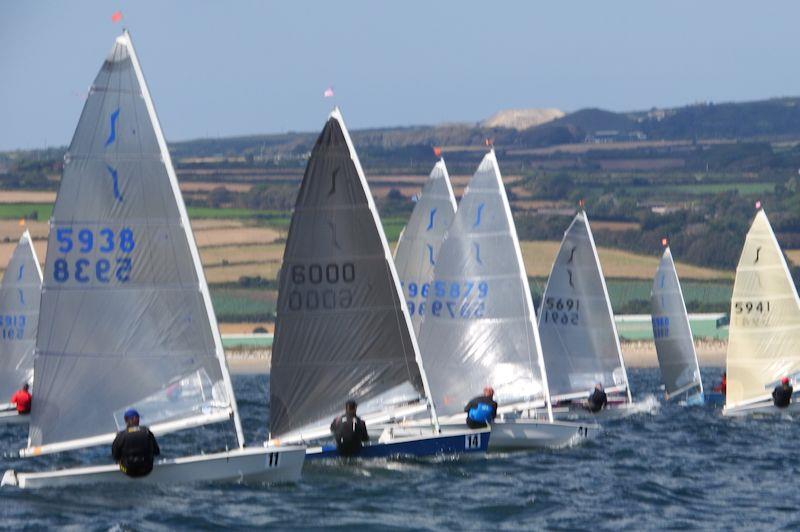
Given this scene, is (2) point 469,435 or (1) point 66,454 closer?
(2) point 469,435

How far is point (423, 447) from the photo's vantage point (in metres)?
29.1

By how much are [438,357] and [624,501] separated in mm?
8784

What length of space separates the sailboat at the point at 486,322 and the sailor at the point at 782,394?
28.9ft

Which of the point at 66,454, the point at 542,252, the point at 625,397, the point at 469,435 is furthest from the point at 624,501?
the point at 542,252

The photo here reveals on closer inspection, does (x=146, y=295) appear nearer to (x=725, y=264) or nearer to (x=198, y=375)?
(x=198, y=375)

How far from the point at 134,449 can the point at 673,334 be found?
97.7 feet

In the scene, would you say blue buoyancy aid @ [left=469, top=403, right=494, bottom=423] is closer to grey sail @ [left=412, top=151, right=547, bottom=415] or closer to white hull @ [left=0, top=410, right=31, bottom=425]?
grey sail @ [left=412, top=151, right=547, bottom=415]

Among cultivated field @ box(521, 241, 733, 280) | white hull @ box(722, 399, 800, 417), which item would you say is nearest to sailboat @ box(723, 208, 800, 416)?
white hull @ box(722, 399, 800, 417)

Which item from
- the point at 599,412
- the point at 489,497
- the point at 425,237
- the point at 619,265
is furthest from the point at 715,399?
the point at 619,265

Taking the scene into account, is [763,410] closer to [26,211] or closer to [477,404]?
[477,404]

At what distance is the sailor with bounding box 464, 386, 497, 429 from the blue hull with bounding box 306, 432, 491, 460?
628 millimetres

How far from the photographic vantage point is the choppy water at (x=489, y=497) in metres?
23.6

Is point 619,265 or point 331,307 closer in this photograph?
point 331,307

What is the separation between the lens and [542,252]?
390 ft
